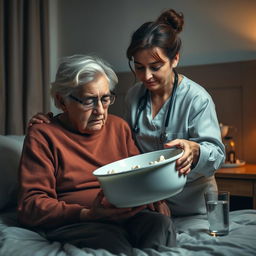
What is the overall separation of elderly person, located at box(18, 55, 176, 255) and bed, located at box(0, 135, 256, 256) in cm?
5

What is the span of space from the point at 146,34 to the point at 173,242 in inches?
31.3

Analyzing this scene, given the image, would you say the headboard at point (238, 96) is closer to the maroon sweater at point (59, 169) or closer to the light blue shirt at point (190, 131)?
the light blue shirt at point (190, 131)

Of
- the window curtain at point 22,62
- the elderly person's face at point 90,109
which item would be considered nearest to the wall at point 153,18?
the window curtain at point 22,62

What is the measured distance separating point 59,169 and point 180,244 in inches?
19.0

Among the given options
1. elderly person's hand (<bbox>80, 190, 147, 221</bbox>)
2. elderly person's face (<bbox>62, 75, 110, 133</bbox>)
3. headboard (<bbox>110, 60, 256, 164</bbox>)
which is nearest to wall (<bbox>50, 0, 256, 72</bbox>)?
headboard (<bbox>110, 60, 256, 164</bbox>)

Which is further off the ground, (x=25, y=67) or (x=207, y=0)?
(x=207, y=0)

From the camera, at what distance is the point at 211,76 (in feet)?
9.93

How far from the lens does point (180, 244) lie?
4.35ft

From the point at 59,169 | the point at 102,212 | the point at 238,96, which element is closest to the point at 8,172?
the point at 59,169

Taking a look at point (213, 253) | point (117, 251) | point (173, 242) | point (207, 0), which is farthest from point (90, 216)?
point (207, 0)

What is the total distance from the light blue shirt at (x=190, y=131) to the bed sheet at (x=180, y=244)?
0.20m

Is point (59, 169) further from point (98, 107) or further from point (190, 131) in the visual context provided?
point (190, 131)

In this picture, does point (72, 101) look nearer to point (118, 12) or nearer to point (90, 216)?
point (90, 216)

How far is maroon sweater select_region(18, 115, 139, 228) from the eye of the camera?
1.35m
